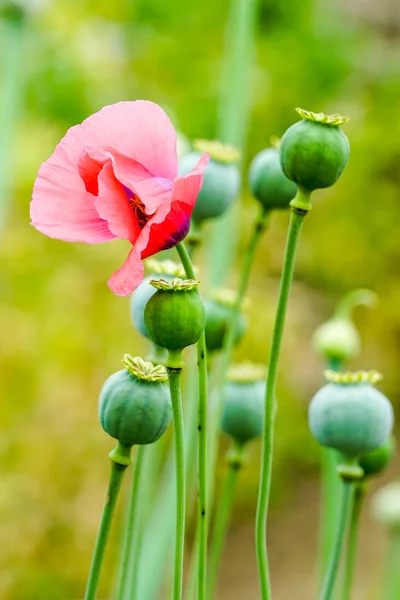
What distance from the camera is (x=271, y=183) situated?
14.3 inches

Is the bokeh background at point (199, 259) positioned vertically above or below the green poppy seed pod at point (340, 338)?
above

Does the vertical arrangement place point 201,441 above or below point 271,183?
below

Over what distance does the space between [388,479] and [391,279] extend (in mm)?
396

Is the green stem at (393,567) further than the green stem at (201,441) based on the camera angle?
Yes

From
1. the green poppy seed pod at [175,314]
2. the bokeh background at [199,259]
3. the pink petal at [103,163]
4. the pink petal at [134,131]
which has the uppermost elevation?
the bokeh background at [199,259]

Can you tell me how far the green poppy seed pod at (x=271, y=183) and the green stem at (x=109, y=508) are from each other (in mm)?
131

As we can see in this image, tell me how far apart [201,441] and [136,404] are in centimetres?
2

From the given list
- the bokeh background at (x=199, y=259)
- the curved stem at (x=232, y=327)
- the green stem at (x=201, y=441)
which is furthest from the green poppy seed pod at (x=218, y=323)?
the bokeh background at (x=199, y=259)

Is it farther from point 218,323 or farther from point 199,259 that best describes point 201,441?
point 199,259

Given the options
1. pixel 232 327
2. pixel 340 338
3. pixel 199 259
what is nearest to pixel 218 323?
pixel 232 327

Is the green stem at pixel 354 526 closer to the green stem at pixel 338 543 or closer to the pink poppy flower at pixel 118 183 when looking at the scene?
the green stem at pixel 338 543

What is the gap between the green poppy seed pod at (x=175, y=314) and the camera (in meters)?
0.24

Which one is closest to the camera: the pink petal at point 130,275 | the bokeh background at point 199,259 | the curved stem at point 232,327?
the pink petal at point 130,275

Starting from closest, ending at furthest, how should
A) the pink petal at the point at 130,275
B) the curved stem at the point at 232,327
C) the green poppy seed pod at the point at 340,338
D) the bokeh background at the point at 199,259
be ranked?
the pink petal at the point at 130,275 → the curved stem at the point at 232,327 → the green poppy seed pod at the point at 340,338 → the bokeh background at the point at 199,259
